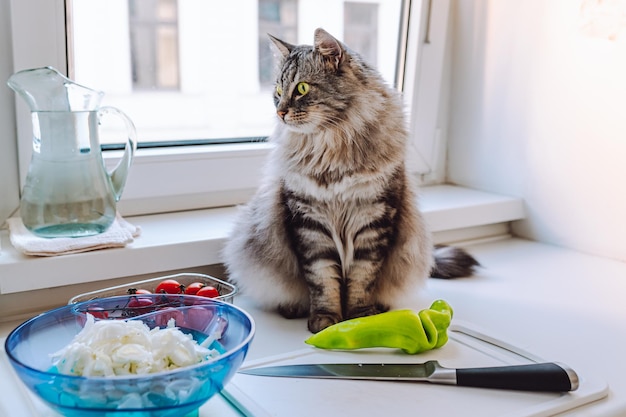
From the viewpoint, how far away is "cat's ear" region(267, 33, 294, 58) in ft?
3.96

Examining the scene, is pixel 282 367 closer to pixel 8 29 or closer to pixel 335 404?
pixel 335 404

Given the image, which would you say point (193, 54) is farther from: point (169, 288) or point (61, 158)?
point (169, 288)

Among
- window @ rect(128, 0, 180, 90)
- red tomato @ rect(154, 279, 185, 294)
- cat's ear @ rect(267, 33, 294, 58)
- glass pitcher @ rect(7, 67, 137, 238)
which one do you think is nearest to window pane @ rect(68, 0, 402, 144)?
window @ rect(128, 0, 180, 90)

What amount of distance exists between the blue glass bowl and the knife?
0.11 metres

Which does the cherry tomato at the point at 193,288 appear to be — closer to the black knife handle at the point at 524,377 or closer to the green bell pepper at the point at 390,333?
the green bell pepper at the point at 390,333

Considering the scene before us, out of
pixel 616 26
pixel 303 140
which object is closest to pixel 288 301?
pixel 303 140

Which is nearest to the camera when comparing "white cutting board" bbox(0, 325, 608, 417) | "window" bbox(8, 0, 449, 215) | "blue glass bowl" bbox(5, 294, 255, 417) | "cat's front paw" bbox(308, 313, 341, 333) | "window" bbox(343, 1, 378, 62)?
"blue glass bowl" bbox(5, 294, 255, 417)

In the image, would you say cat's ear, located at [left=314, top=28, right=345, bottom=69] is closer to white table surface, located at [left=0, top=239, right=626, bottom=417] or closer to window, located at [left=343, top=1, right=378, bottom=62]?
white table surface, located at [left=0, top=239, right=626, bottom=417]

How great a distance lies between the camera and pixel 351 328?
1.10 metres

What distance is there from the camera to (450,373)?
98cm

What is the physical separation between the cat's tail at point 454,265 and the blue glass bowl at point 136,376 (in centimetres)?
66

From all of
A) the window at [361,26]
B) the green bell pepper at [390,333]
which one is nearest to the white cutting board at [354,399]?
the green bell pepper at [390,333]

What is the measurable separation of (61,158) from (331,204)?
48 cm

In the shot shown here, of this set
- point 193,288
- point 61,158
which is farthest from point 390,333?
point 61,158
